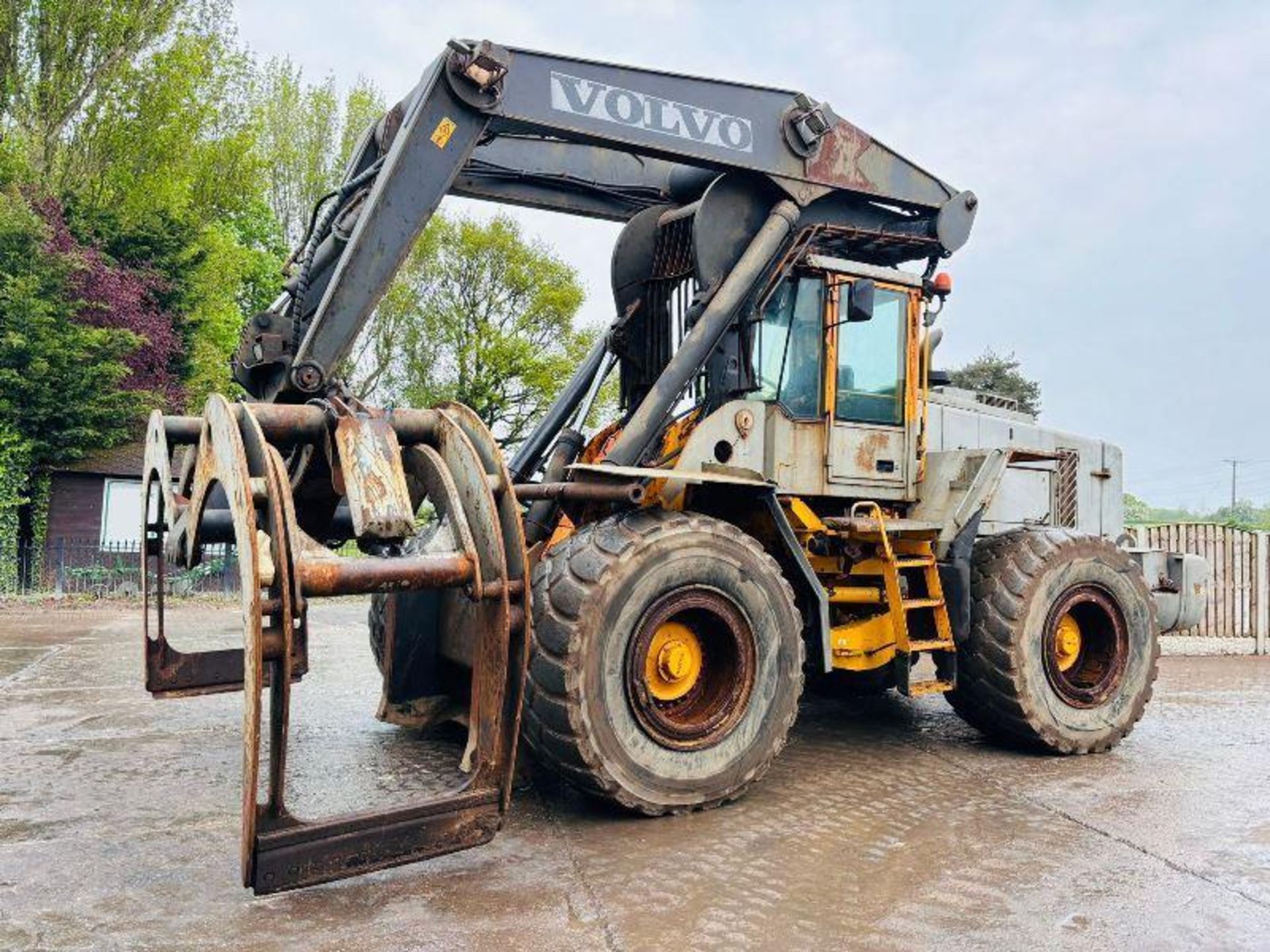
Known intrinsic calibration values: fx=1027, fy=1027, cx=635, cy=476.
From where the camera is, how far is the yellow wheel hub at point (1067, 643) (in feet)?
20.4

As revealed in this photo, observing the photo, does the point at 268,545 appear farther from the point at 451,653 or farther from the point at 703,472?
the point at 703,472

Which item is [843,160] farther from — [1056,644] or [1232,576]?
[1232,576]

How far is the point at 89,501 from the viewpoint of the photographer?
819 inches

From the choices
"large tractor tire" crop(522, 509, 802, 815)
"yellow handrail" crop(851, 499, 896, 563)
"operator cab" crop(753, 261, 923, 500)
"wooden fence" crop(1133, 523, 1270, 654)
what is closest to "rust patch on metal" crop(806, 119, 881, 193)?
"operator cab" crop(753, 261, 923, 500)

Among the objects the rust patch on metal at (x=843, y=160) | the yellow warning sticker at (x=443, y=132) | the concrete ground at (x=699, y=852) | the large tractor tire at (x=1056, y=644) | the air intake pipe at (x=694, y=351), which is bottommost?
the concrete ground at (x=699, y=852)

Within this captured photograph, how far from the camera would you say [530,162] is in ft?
20.9

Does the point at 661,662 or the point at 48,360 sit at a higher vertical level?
the point at 48,360

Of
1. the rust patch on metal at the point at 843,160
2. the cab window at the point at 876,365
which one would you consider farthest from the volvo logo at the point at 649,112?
the cab window at the point at 876,365

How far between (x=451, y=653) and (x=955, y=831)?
2489mm

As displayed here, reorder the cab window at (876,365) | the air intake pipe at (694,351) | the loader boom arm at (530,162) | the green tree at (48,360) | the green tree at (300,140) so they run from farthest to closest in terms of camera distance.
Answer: the green tree at (300,140), the green tree at (48,360), the cab window at (876,365), the air intake pipe at (694,351), the loader boom arm at (530,162)

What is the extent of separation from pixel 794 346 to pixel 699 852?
2.85 meters

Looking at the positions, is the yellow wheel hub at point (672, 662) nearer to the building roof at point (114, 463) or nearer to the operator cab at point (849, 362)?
the operator cab at point (849, 362)

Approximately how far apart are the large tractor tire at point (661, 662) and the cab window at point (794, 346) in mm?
1165

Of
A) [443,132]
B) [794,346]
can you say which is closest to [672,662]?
[794,346]
